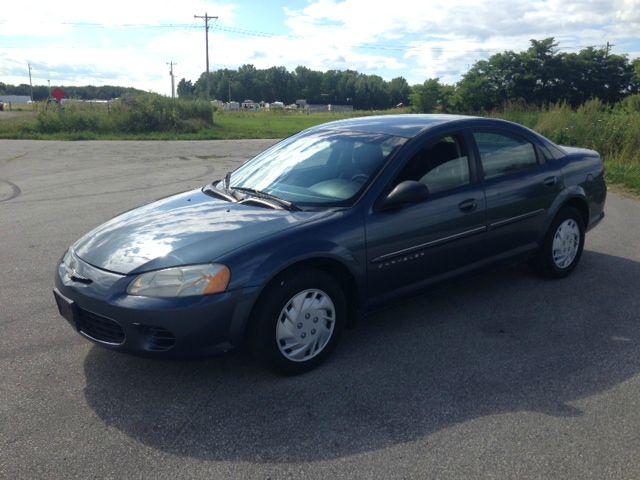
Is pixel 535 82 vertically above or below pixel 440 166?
above

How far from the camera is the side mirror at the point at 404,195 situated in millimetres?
3984

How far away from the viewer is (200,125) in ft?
109

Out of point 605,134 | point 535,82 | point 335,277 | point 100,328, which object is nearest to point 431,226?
point 335,277

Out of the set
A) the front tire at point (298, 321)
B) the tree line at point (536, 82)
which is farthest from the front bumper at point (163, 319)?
the tree line at point (536, 82)

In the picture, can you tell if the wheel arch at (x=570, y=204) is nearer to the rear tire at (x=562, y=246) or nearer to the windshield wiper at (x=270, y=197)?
the rear tire at (x=562, y=246)

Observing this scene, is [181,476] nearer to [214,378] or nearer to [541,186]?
[214,378]

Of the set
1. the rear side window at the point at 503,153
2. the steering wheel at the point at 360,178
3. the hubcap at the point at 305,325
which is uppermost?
the rear side window at the point at 503,153

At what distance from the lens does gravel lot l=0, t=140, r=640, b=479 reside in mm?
2840

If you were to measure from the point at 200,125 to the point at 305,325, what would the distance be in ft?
102

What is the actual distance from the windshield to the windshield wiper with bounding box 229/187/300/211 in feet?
0.07

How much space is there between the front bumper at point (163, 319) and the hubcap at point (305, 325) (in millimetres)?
284

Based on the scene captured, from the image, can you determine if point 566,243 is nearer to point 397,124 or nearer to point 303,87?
point 397,124

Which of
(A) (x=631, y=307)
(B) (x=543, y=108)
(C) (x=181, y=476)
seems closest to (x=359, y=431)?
(C) (x=181, y=476)

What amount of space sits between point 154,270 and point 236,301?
496 millimetres
